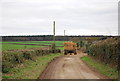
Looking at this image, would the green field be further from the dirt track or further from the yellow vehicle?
the yellow vehicle

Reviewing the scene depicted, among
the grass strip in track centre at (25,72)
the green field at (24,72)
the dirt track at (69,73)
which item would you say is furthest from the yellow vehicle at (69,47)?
the green field at (24,72)

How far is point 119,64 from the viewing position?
844 inches

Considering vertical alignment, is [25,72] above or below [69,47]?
above

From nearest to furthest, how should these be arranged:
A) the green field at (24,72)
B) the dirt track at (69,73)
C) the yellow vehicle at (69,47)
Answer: the green field at (24,72)
the dirt track at (69,73)
the yellow vehicle at (69,47)

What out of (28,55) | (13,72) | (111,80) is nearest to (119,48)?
(111,80)

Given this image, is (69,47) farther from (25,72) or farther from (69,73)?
(25,72)

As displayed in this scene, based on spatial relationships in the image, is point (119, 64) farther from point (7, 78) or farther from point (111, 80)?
point (7, 78)

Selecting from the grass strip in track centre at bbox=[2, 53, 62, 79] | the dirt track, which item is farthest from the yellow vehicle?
the grass strip in track centre at bbox=[2, 53, 62, 79]

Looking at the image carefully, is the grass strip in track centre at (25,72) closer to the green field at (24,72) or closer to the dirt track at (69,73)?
the green field at (24,72)

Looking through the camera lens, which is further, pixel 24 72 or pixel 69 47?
pixel 69 47

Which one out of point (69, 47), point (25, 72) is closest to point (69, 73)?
point (25, 72)

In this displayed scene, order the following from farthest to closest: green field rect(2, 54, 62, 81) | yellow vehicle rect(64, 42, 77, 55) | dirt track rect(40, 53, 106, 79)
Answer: yellow vehicle rect(64, 42, 77, 55)
dirt track rect(40, 53, 106, 79)
green field rect(2, 54, 62, 81)

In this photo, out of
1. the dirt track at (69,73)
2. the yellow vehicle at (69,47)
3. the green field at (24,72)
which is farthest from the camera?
the yellow vehicle at (69,47)

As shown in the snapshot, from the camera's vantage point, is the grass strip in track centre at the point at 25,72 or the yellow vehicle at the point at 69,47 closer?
the grass strip in track centre at the point at 25,72
